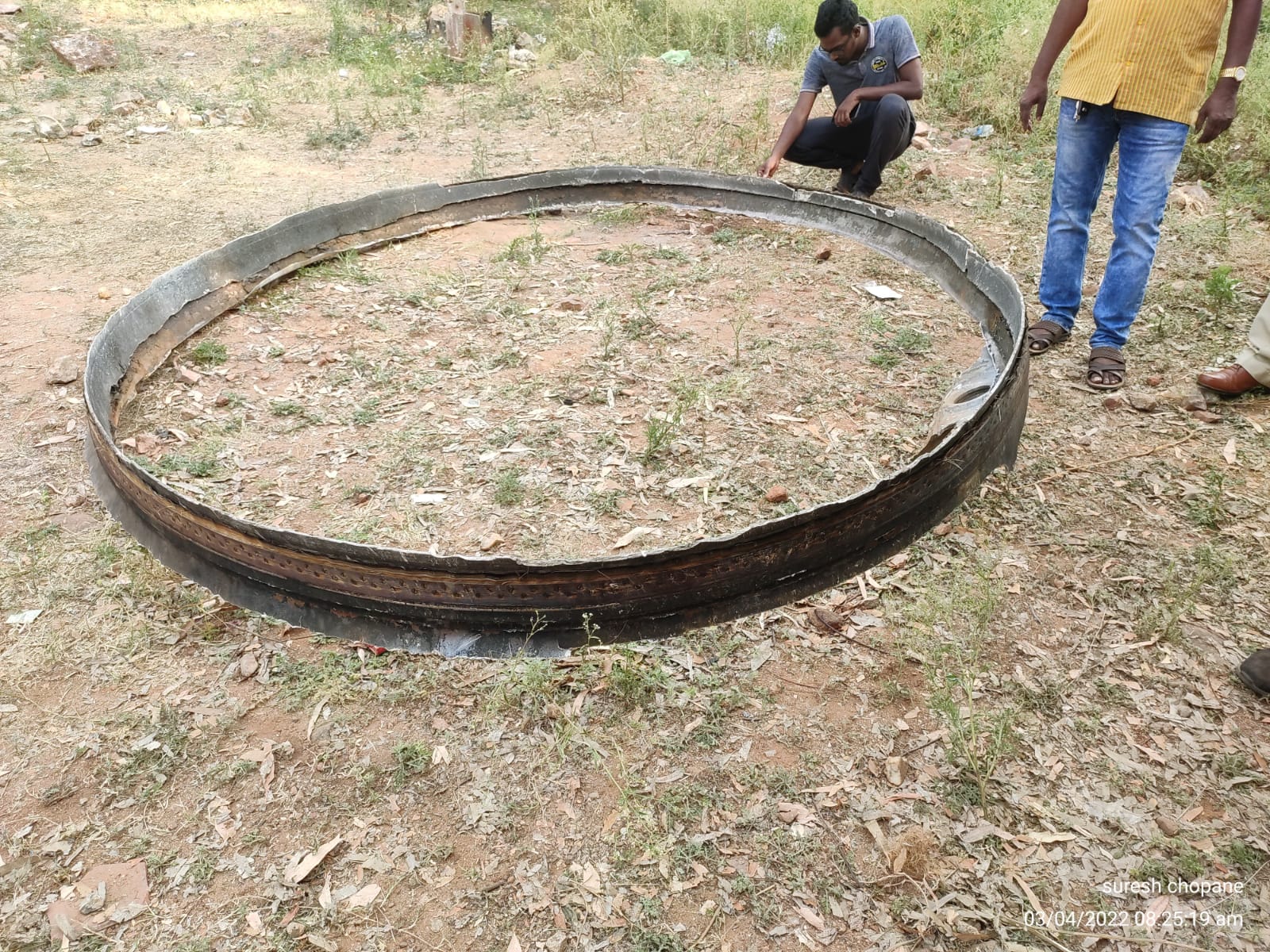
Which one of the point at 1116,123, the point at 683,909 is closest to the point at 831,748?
the point at 683,909

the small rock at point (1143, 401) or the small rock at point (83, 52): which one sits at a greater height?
the small rock at point (83, 52)

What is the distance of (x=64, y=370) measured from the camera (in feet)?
13.8

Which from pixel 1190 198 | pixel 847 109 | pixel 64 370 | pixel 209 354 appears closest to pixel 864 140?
pixel 847 109

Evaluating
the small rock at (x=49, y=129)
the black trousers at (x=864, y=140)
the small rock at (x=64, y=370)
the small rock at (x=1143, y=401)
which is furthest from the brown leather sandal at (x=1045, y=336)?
the small rock at (x=49, y=129)

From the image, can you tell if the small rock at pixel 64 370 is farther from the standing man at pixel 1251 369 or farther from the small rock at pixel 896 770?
the standing man at pixel 1251 369

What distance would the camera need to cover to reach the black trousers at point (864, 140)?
5320 millimetres

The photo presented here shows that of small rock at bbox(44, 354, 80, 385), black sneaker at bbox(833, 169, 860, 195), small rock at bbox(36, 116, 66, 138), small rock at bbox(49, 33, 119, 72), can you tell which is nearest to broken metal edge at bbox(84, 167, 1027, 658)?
small rock at bbox(44, 354, 80, 385)

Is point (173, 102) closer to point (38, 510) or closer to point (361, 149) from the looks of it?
point (361, 149)

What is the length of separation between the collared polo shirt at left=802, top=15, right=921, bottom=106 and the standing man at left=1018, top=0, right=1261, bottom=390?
143 cm

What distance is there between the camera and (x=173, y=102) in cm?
839

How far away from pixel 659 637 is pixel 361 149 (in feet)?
21.0

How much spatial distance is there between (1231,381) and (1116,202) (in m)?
0.90

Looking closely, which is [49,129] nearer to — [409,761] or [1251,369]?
[409,761]

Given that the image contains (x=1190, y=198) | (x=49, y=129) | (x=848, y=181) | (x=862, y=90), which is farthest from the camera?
(x=49, y=129)
